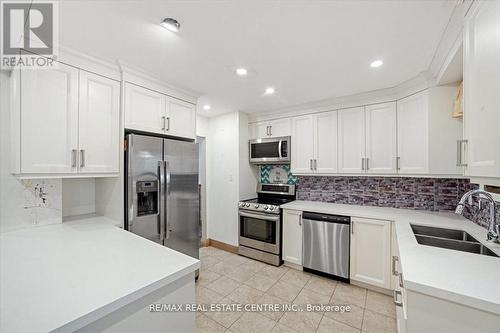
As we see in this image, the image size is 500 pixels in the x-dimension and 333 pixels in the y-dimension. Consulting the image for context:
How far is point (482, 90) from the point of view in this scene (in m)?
1.05

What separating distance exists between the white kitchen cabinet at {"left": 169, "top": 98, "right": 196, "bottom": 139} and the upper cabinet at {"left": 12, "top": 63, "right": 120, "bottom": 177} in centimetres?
52

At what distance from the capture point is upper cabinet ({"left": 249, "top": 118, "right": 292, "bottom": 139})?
3.33 meters

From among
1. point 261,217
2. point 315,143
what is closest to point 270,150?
point 315,143

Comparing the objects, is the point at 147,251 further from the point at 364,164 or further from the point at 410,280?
the point at 364,164

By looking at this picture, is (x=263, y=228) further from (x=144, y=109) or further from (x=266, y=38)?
(x=266, y=38)

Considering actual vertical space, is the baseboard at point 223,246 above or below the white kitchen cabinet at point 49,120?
below

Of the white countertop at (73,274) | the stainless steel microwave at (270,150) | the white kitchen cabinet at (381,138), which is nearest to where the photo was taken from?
the white countertop at (73,274)

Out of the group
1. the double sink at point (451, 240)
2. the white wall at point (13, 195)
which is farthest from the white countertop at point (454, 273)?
the white wall at point (13, 195)

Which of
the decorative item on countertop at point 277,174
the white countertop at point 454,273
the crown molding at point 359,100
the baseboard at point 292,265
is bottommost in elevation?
the baseboard at point 292,265

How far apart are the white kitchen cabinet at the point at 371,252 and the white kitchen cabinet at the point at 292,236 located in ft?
2.17

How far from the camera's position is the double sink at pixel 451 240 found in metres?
1.50

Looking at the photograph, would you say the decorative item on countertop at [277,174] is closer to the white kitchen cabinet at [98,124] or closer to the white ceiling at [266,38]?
the white ceiling at [266,38]

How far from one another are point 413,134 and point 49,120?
11.4 ft

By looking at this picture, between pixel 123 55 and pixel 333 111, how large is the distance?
2.57m
